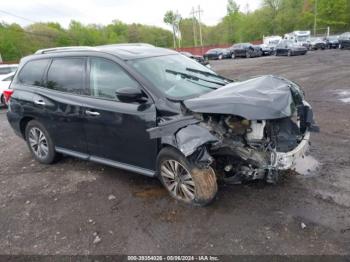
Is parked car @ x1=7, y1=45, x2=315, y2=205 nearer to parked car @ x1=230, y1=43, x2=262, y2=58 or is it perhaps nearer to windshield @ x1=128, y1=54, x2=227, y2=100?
windshield @ x1=128, y1=54, x2=227, y2=100

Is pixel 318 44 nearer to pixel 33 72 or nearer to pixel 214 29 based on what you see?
pixel 33 72

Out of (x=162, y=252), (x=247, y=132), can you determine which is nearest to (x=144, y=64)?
(x=247, y=132)

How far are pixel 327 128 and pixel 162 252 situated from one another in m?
4.47

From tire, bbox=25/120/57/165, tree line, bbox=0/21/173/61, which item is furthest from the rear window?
tree line, bbox=0/21/173/61

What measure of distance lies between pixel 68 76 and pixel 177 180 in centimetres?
223

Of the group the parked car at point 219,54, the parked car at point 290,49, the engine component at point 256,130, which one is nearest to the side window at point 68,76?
the engine component at point 256,130

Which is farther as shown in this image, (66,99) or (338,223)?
(66,99)

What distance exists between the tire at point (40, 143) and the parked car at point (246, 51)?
30758 millimetres

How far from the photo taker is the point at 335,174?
13.6ft

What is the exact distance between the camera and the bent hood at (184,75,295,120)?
3.18m

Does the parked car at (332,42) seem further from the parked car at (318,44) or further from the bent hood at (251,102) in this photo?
the bent hood at (251,102)

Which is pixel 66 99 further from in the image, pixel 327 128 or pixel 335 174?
pixel 327 128

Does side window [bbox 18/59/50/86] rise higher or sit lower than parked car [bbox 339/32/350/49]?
higher

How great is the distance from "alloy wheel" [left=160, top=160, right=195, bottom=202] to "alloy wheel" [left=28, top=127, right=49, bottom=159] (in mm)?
2408
